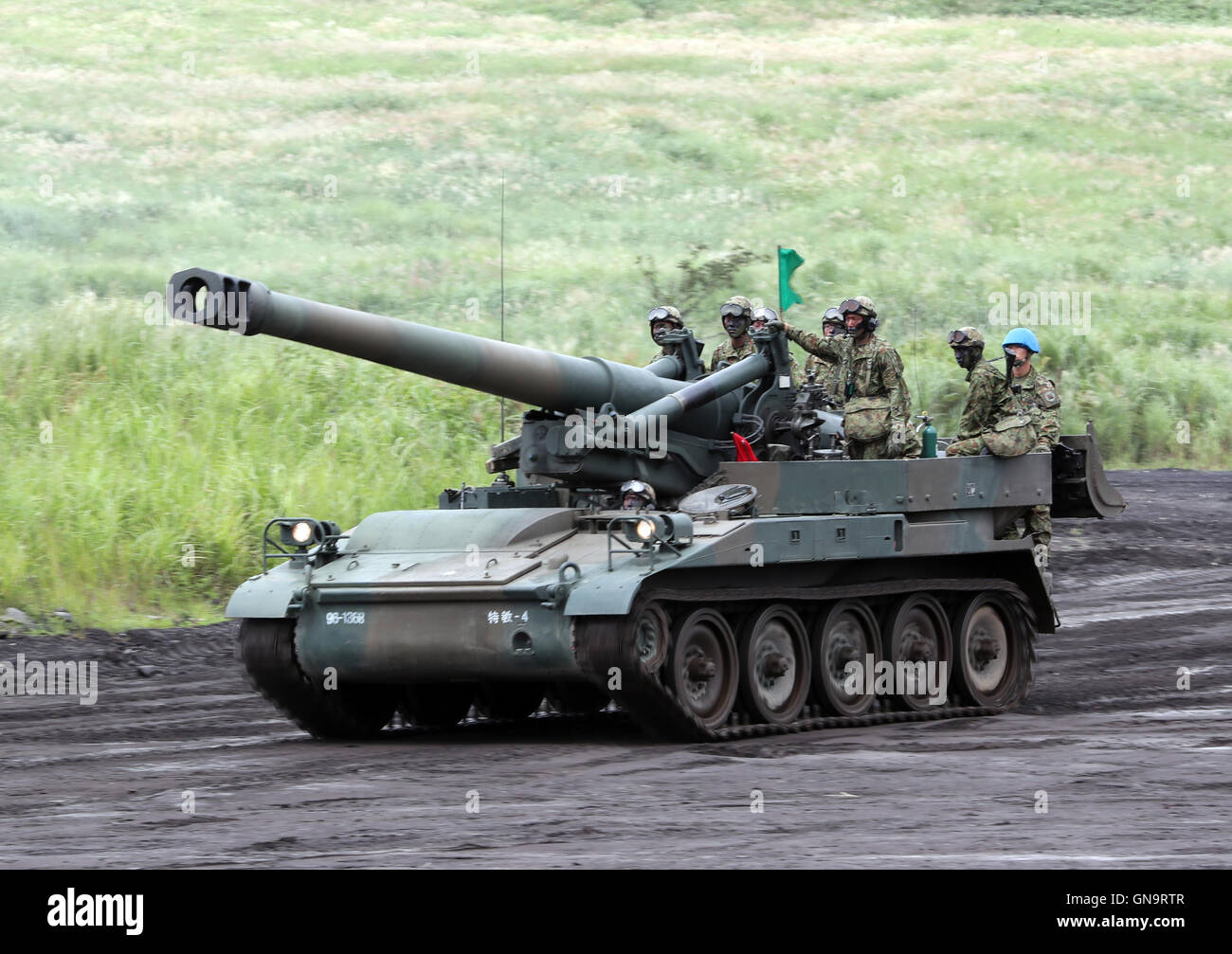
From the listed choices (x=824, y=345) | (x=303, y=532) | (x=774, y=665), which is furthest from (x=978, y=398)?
(x=303, y=532)

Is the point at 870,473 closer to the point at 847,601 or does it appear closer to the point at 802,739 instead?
the point at 847,601

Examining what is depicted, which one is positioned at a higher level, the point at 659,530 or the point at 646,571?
the point at 659,530

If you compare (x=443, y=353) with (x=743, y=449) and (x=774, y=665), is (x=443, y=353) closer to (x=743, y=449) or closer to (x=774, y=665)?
(x=743, y=449)

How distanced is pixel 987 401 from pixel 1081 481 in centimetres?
120

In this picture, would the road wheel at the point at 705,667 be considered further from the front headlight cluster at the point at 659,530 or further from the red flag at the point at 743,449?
the red flag at the point at 743,449

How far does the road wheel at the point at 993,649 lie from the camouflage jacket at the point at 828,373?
1858 mm

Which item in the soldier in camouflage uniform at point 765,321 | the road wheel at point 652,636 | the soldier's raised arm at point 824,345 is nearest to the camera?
the road wheel at point 652,636

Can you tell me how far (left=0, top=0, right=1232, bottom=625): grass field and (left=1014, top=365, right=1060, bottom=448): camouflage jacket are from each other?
8.69m

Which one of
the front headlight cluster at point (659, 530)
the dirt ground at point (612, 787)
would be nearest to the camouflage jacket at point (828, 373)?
the dirt ground at point (612, 787)

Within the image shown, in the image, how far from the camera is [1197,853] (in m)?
9.16

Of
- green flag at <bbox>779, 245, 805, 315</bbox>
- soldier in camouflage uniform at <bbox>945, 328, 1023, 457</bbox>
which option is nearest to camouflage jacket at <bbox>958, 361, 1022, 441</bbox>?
soldier in camouflage uniform at <bbox>945, 328, 1023, 457</bbox>

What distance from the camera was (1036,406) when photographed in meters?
16.5

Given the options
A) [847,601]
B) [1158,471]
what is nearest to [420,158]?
[1158,471]

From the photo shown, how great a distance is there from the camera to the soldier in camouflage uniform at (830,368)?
16.1m
